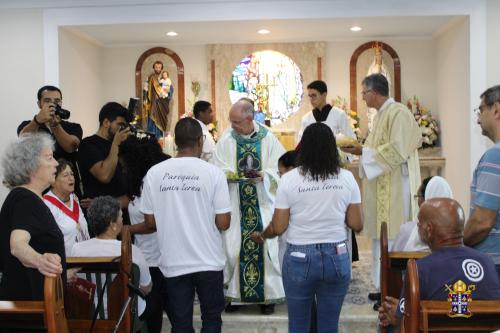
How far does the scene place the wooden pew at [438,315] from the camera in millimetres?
Answer: 2324

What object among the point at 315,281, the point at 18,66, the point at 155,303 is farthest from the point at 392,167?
the point at 18,66

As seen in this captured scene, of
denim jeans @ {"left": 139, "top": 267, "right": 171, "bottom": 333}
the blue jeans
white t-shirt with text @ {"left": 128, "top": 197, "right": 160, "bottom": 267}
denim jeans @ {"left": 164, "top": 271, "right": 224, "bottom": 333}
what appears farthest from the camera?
white t-shirt with text @ {"left": 128, "top": 197, "right": 160, "bottom": 267}

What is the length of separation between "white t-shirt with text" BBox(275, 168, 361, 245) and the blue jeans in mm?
62

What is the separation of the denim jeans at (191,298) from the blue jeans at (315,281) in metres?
0.42

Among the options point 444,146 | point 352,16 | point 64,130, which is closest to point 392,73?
point 444,146

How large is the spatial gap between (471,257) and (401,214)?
9.73 ft

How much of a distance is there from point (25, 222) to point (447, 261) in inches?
70.5

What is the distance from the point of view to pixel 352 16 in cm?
736

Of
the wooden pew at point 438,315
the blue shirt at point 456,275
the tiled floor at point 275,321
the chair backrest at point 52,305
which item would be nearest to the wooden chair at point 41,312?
the chair backrest at point 52,305

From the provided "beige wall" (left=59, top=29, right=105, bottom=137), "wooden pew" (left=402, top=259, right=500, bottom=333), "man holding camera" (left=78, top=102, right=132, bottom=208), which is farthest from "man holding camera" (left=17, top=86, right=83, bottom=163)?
"wooden pew" (left=402, top=259, right=500, bottom=333)

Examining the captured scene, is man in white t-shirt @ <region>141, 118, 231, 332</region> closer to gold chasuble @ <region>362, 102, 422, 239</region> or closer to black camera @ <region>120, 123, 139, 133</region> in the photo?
black camera @ <region>120, 123, 139, 133</region>

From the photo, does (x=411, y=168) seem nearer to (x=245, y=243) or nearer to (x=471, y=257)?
(x=245, y=243)

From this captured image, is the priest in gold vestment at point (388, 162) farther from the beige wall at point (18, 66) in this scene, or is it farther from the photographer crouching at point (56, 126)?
the beige wall at point (18, 66)

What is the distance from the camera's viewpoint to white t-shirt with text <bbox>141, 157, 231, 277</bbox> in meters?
3.68
